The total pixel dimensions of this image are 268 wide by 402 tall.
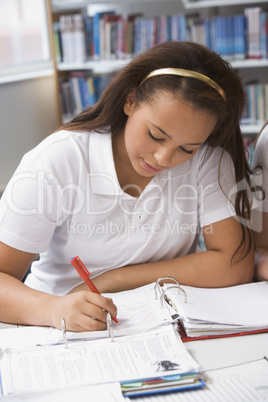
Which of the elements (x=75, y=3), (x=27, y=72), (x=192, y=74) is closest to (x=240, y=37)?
(x=75, y=3)

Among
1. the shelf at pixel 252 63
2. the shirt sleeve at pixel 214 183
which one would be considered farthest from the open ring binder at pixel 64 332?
the shelf at pixel 252 63

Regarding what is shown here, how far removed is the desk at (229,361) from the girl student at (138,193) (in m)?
0.24

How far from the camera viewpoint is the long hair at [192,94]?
114 cm

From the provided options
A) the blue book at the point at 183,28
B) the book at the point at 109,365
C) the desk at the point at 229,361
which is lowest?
the desk at the point at 229,361

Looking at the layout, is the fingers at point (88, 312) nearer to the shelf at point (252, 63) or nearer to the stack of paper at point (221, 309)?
the stack of paper at point (221, 309)

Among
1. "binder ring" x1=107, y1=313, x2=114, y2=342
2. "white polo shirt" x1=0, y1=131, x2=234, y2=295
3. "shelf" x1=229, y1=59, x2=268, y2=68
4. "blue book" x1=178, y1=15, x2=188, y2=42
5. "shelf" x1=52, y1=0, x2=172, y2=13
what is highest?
"shelf" x1=52, y1=0, x2=172, y2=13

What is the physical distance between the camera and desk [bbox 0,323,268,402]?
2.65 ft

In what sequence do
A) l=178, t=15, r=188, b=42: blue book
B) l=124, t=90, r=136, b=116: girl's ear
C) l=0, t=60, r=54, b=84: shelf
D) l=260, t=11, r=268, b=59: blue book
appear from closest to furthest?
1. l=124, t=90, r=136, b=116: girl's ear
2. l=260, t=11, r=268, b=59: blue book
3. l=178, t=15, r=188, b=42: blue book
4. l=0, t=60, r=54, b=84: shelf

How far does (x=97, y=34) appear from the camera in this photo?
3.68m

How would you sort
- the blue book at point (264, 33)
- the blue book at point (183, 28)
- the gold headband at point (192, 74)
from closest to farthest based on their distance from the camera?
the gold headband at point (192, 74) < the blue book at point (264, 33) < the blue book at point (183, 28)

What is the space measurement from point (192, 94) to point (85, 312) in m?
0.50

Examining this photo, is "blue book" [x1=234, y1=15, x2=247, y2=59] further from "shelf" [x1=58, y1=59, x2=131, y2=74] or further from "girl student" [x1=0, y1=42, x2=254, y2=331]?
"girl student" [x1=0, y1=42, x2=254, y2=331]

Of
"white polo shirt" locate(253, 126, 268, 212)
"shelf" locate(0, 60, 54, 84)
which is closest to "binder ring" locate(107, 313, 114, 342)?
"white polo shirt" locate(253, 126, 268, 212)

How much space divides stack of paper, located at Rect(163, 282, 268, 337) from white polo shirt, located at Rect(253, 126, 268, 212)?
11.6 inches
